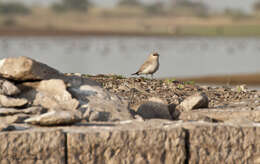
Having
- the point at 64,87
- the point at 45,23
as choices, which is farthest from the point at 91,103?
the point at 45,23

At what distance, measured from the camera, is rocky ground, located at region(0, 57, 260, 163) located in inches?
254

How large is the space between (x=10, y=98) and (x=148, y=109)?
1869mm

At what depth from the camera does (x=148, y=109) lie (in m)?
8.30

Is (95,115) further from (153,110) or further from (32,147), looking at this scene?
(32,147)

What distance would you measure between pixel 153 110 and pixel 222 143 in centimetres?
154

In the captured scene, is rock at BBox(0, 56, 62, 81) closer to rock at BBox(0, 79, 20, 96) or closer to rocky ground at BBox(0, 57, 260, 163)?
rocky ground at BBox(0, 57, 260, 163)

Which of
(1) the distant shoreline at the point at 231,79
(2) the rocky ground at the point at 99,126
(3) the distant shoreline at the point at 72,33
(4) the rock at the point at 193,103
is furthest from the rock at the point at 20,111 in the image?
(3) the distant shoreline at the point at 72,33

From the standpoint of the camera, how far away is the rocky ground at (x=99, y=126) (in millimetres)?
6461

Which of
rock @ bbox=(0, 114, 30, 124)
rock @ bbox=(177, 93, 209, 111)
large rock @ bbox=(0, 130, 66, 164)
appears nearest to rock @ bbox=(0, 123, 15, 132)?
large rock @ bbox=(0, 130, 66, 164)

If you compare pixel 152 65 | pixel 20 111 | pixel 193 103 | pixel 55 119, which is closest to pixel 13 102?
pixel 20 111

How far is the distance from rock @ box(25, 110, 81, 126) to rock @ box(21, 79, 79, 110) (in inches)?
26.8

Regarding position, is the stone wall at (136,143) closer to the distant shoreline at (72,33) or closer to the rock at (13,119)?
the rock at (13,119)

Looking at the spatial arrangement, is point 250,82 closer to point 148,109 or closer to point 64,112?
point 148,109

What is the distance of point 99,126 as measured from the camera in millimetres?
6918
